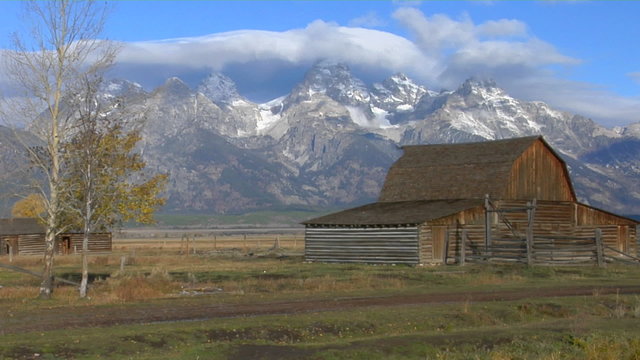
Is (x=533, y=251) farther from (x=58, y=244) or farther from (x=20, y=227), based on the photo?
(x=20, y=227)

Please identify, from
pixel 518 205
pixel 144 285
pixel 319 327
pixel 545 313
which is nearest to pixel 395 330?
pixel 319 327

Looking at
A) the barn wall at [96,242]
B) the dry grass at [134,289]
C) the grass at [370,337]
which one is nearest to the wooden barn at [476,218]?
the dry grass at [134,289]

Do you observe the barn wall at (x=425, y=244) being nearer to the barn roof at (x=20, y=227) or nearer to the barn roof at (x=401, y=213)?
the barn roof at (x=401, y=213)

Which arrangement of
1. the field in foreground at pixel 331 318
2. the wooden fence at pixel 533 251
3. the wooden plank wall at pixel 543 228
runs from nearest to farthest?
the field in foreground at pixel 331 318
the wooden fence at pixel 533 251
the wooden plank wall at pixel 543 228

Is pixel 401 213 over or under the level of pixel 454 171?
under

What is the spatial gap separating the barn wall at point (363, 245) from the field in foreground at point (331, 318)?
1172 cm

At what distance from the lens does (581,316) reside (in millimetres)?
28844

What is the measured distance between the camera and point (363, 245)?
199 ft

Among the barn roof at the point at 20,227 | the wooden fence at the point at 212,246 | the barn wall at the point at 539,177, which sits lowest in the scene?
the wooden fence at the point at 212,246

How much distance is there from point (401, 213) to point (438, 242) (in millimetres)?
4038

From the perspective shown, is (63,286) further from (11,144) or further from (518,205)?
(518,205)

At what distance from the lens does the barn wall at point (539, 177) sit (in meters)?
63.8

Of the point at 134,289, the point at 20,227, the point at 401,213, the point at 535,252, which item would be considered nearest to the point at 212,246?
the point at 20,227

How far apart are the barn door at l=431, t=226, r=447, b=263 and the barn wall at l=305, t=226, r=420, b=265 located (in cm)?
158
